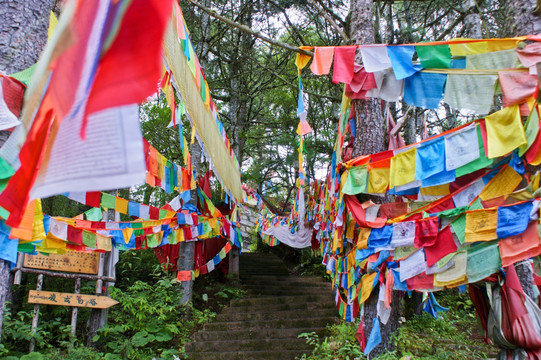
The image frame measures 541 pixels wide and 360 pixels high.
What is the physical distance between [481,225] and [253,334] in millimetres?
5875

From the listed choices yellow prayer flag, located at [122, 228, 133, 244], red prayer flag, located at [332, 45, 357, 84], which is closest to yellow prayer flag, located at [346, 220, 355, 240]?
red prayer flag, located at [332, 45, 357, 84]

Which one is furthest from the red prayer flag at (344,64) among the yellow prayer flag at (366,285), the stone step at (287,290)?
the stone step at (287,290)

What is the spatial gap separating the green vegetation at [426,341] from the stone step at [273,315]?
1.09m

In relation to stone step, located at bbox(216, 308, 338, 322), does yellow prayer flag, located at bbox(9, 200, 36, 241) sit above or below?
above

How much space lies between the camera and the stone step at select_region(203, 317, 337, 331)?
29.7 ft

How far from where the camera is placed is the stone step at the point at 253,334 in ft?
28.4

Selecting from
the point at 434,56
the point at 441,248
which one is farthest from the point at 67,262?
the point at 434,56

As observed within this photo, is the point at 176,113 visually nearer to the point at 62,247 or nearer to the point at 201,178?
the point at 62,247

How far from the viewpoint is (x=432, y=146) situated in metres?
5.08

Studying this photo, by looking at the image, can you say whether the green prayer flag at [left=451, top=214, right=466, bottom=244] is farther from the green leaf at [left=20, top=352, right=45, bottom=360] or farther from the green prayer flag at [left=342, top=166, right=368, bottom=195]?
the green leaf at [left=20, top=352, right=45, bottom=360]

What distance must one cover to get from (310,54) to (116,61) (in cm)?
437

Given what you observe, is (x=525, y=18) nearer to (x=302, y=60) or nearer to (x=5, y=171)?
(x=302, y=60)

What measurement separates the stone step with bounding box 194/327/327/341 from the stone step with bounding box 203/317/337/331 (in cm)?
30

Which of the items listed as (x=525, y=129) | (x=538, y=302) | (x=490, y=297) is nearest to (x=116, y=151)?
(x=525, y=129)
